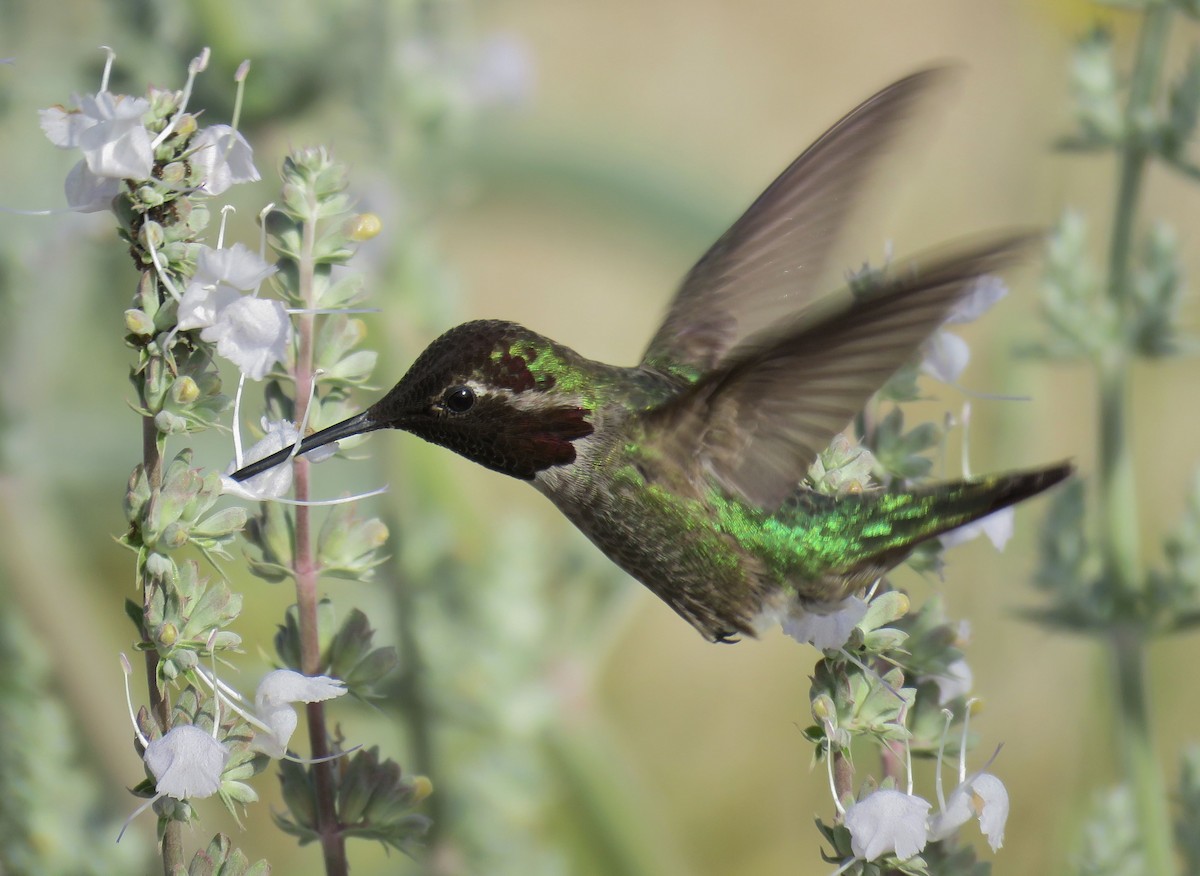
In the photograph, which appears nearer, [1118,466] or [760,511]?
[760,511]

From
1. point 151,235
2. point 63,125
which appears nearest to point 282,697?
point 151,235

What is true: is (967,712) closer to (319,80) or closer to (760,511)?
(760,511)

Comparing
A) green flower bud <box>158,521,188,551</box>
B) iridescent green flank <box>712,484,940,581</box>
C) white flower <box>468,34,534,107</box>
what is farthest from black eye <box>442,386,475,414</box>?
white flower <box>468,34,534,107</box>

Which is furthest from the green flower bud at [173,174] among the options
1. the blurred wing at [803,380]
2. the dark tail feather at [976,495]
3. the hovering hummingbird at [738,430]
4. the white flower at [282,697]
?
the dark tail feather at [976,495]

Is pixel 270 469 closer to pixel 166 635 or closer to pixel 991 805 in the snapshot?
pixel 166 635

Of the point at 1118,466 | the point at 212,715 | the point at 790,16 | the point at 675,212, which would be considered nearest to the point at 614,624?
the point at 675,212

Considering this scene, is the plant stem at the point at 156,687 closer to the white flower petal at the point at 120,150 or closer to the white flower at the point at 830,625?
the white flower petal at the point at 120,150

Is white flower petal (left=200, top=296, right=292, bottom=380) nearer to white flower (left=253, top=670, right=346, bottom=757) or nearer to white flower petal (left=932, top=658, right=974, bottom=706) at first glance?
white flower (left=253, top=670, right=346, bottom=757)
